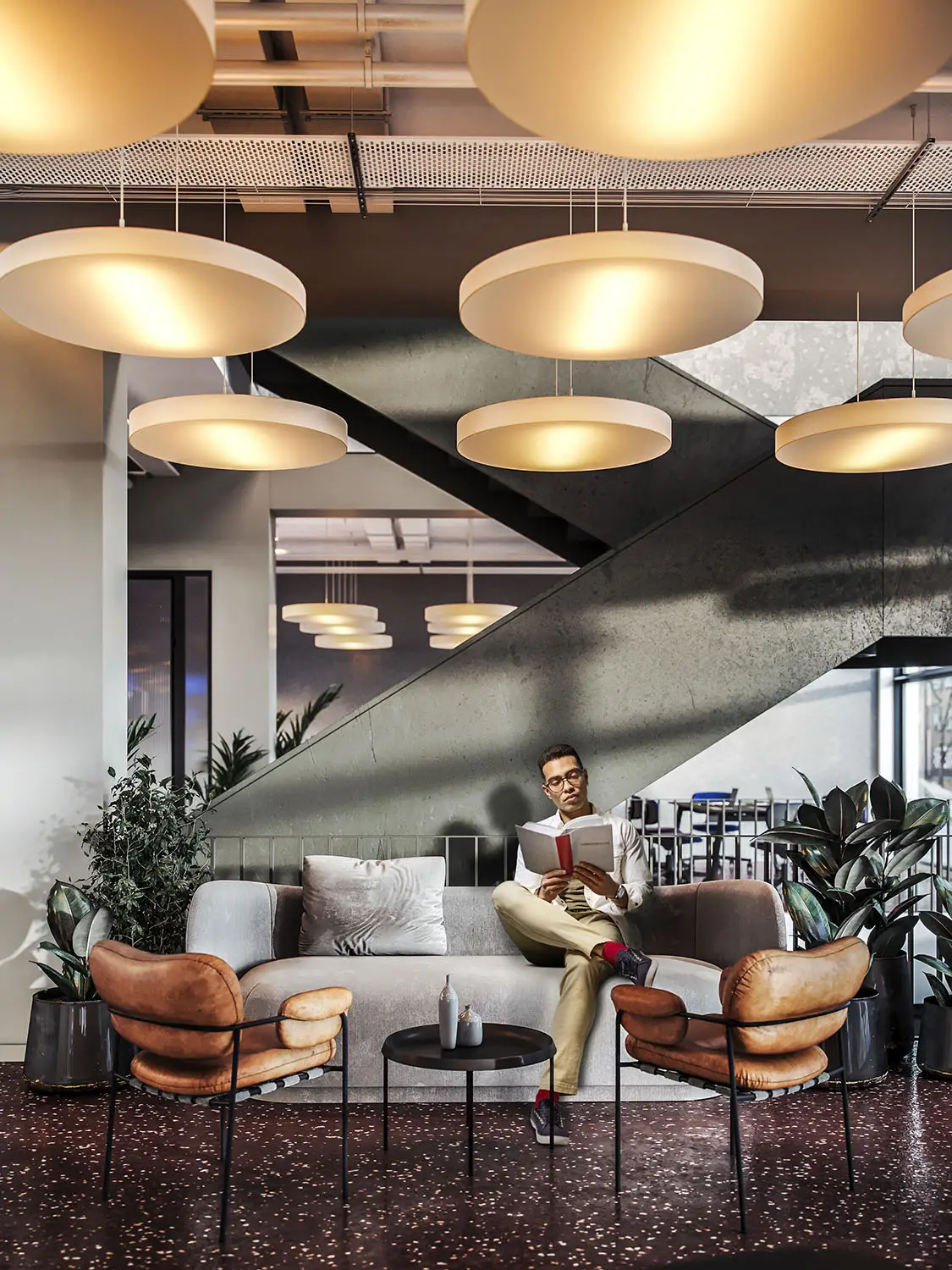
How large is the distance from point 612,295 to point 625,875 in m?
2.98

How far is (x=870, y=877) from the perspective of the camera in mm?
5609

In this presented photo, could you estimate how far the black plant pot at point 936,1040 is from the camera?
5445 mm

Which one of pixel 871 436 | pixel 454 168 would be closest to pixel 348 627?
pixel 454 168

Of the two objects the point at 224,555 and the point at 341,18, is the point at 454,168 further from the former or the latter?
the point at 224,555

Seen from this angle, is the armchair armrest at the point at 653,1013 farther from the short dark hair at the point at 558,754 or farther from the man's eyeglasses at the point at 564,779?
the short dark hair at the point at 558,754

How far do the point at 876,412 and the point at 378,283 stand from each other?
273 cm

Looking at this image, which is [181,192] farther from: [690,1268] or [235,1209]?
[690,1268]

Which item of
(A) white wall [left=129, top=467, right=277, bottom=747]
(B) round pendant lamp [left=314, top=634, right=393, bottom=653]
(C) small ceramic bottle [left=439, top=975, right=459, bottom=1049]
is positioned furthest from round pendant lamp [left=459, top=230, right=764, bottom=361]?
(B) round pendant lamp [left=314, top=634, right=393, bottom=653]

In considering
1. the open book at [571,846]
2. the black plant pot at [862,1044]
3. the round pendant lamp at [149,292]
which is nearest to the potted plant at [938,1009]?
the black plant pot at [862,1044]

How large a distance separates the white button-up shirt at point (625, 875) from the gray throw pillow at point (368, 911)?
53 cm

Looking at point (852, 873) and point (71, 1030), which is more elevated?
point (852, 873)

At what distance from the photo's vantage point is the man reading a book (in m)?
4.80

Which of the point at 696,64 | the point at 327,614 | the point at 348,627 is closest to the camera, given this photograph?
the point at 696,64

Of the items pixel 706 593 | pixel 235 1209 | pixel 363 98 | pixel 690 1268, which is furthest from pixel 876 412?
pixel 235 1209
